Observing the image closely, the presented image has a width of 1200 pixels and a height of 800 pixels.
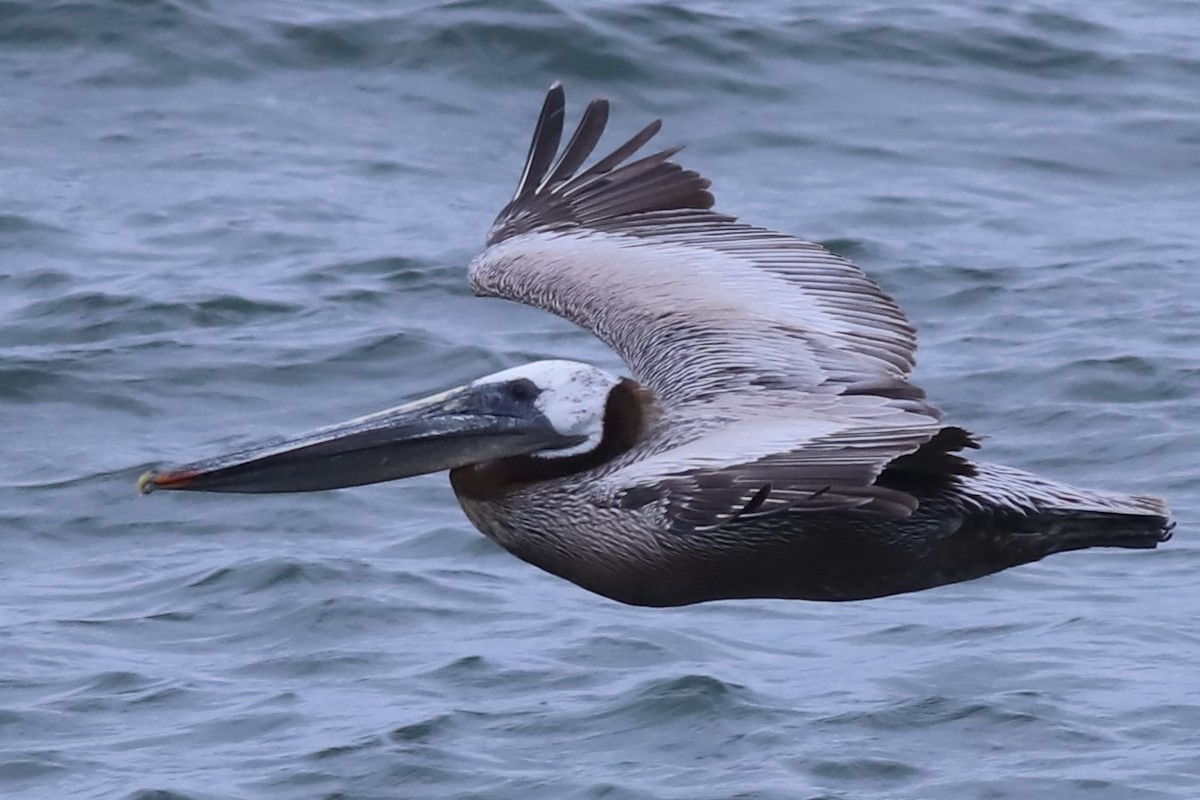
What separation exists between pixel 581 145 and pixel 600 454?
211 centimetres

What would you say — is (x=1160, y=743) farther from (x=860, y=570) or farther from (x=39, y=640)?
(x=39, y=640)

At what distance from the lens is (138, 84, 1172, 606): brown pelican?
510 cm

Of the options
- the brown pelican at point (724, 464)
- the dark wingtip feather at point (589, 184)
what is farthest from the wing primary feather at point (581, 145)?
the brown pelican at point (724, 464)

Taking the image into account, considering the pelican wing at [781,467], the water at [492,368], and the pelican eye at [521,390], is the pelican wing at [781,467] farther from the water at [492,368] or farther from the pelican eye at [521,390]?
the water at [492,368]

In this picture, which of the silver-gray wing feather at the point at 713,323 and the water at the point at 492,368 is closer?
the silver-gray wing feather at the point at 713,323

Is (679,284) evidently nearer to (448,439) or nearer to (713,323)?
(713,323)

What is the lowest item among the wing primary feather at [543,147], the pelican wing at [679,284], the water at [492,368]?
the water at [492,368]

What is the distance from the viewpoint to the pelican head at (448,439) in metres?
5.94

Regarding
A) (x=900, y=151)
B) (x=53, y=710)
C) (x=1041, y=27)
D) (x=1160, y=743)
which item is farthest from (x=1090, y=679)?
(x=1041, y=27)

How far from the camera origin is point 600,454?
19.5ft

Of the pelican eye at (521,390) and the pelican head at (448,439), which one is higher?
the pelican eye at (521,390)

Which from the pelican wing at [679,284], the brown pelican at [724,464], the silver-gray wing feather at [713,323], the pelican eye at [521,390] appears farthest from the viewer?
the pelican wing at [679,284]

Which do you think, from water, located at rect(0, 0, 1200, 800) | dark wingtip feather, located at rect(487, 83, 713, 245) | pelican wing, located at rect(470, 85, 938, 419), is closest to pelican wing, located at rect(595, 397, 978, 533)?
pelican wing, located at rect(470, 85, 938, 419)

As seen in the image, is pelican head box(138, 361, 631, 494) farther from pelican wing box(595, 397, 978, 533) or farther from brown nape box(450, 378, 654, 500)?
pelican wing box(595, 397, 978, 533)
